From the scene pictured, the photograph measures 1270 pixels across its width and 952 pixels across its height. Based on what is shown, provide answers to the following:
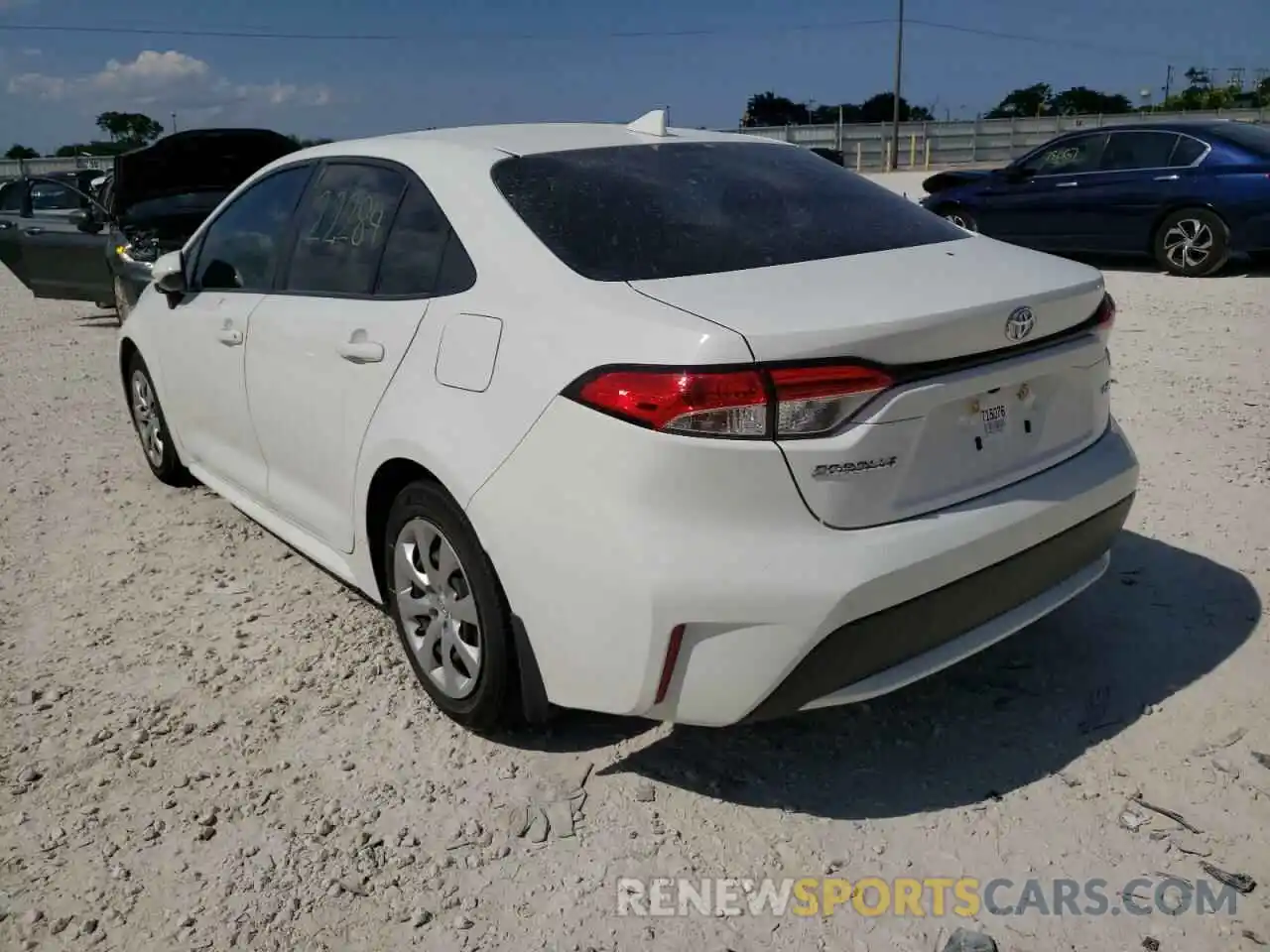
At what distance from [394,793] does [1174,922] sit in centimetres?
187

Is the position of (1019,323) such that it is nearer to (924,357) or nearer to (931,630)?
(924,357)

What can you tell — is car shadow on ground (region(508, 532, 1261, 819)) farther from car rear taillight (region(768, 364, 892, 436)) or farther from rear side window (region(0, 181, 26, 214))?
rear side window (region(0, 181, 26, 214))

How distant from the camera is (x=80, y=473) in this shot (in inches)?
223

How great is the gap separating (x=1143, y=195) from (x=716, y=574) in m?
9.55

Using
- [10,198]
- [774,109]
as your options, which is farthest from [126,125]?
[10,198]

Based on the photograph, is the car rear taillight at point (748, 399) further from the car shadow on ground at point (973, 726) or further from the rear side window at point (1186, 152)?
the rear side window at point (1186, 152)

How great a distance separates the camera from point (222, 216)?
4316 mm

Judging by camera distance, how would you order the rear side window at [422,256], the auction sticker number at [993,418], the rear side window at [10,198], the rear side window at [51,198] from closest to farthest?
the auction sticker number at [993,418] < the rear side window at [422,256] < the rear side window at [51,198] < the rear side window at [10,198]

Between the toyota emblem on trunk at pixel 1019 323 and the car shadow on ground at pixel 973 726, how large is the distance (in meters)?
1.13

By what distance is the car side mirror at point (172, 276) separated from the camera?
443 cm

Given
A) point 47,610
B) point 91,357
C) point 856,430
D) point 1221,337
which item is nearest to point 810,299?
point 856,430

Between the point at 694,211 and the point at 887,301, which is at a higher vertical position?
the point at 694,211

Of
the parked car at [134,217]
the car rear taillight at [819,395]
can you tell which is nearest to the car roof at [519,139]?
the car rear taillight at [819,395]

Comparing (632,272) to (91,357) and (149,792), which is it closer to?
(149,792)
